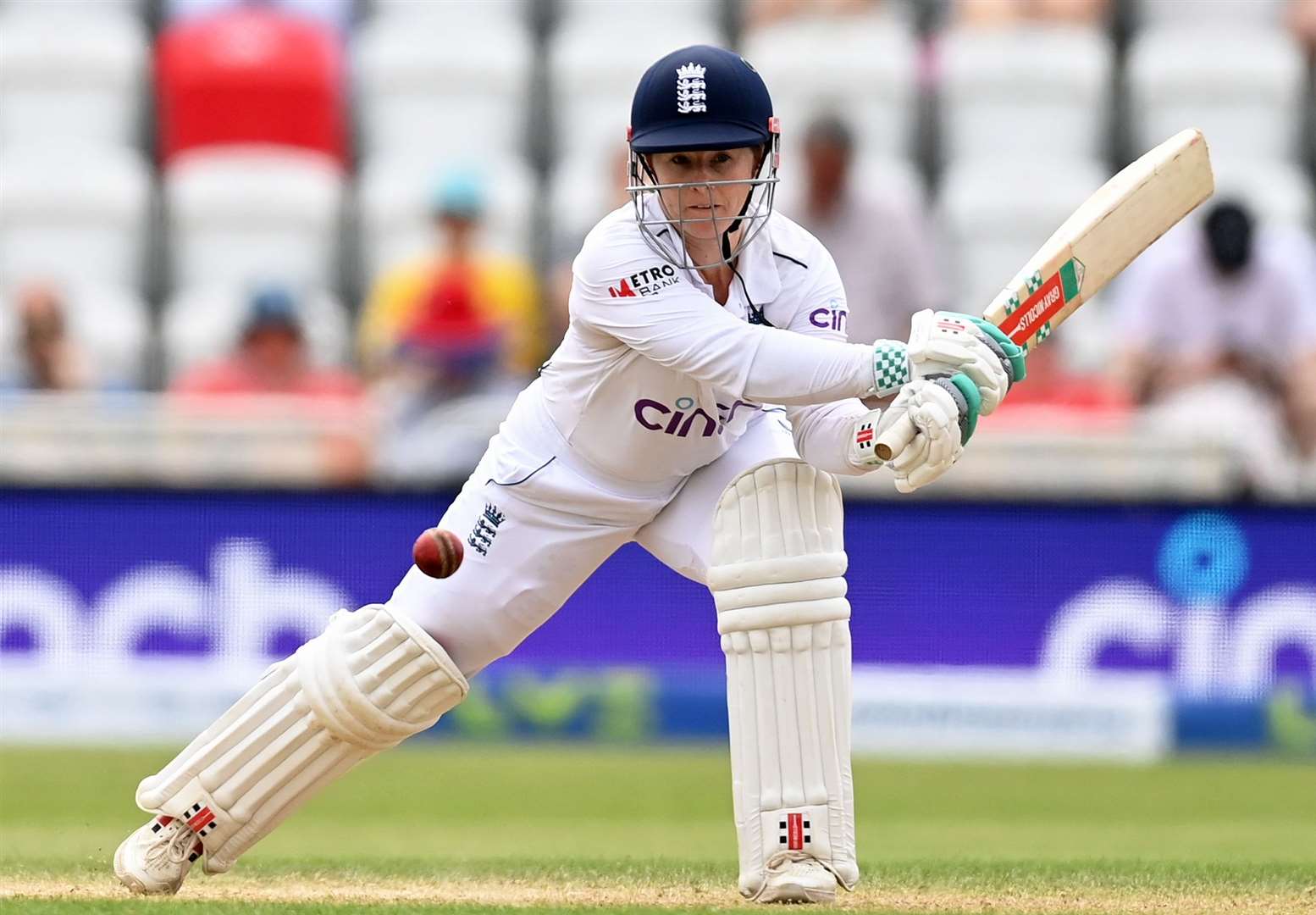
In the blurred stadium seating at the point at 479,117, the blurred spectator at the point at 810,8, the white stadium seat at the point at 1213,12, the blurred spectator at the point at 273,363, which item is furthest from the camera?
the white stadium seat at the point at 1213,12

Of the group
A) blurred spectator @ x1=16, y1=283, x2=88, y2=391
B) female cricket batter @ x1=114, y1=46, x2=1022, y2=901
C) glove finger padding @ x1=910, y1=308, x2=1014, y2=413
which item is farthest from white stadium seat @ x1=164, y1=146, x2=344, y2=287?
glove finger padding @ x1=910, y1=308, x2=1014, y2=413

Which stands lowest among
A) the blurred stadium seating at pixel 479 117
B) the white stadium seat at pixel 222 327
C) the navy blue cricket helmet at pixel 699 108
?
the navy blue cricket helmet at pixel 699 108

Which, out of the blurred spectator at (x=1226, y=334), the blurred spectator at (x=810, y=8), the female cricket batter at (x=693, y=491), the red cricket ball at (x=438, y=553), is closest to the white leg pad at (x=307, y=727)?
the female cricket batter at (x=693, y=491)

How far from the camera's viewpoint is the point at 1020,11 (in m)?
8.82

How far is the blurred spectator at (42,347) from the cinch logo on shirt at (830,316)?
408 cm

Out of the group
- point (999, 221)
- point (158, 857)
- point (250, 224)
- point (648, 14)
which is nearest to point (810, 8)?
point (648, 14)

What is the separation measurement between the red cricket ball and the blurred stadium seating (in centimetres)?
443

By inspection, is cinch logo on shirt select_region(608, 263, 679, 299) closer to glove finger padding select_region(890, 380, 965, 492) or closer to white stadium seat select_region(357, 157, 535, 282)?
glove finger padding select_region(890, 380, 965, 492)

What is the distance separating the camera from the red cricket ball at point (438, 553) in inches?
150

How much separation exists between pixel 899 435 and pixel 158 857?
141cm

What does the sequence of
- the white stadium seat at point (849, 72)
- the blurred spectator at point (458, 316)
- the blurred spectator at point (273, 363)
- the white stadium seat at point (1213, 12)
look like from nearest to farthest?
the blurred spectator at point (458, 316)
the blurred spectator at point (273, 363)
the white stadium seat at point (849, 72)
the white stadium seat at point (1213, 12)

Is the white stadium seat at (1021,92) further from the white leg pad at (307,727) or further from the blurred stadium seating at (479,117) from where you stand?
the white leg pad at (307,727)

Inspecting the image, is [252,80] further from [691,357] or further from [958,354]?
[958,354]

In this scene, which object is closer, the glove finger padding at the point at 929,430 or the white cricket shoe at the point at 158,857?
the glove finger padding at the point at 929,430
